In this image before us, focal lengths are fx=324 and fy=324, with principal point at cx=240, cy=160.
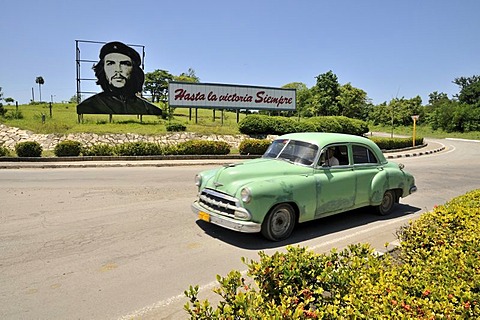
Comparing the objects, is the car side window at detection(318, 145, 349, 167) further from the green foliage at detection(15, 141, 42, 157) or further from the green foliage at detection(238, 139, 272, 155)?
the green foliage at detection(15, 141, 42, 157)

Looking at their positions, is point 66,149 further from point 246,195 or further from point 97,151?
point 246,195

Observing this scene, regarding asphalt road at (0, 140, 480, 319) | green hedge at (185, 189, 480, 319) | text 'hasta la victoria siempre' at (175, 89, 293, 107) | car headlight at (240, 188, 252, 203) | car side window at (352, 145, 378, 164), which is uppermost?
text 'hasta la victoria siempre' at (175, 89, 293, 107)

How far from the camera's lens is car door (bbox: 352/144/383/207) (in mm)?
6324

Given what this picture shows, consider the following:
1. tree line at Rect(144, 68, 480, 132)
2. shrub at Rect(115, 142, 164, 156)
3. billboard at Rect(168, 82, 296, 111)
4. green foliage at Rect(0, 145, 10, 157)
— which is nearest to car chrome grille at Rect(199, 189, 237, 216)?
shrub at Rect(115, 142, 164, 156)

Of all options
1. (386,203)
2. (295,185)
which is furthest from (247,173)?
(386,203)

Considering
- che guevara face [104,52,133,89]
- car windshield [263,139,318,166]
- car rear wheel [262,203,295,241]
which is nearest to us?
car rear wheel [262,203,295,241]

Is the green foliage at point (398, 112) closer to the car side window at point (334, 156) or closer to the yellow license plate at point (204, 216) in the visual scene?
the car side window at point (334, 156)

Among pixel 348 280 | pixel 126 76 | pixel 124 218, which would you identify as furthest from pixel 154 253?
pixel 126 76

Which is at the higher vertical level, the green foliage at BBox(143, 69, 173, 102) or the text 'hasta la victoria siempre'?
the green foliage at BBox(143, 69, 173, 102)

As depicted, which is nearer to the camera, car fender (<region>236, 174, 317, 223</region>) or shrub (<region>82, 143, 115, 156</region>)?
car fender (<region>236, 174, 317, 223</region>)

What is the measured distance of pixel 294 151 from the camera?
6145mm

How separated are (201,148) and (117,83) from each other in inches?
398

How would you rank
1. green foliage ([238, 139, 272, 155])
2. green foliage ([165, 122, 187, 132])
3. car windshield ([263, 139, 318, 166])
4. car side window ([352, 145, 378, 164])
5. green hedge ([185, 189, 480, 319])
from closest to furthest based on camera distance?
green hedge ([185, 189, 480, 319])
car windshield ([263, 139, 318, 166])
car side window ([352, 145, 378, 164])
green foliage ([238, 139, 272, 155])
green foliage ([165, 122, 187, 132])

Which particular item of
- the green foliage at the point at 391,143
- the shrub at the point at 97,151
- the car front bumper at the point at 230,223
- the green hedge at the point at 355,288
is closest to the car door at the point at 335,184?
the car front bumper at the point at 230,223
